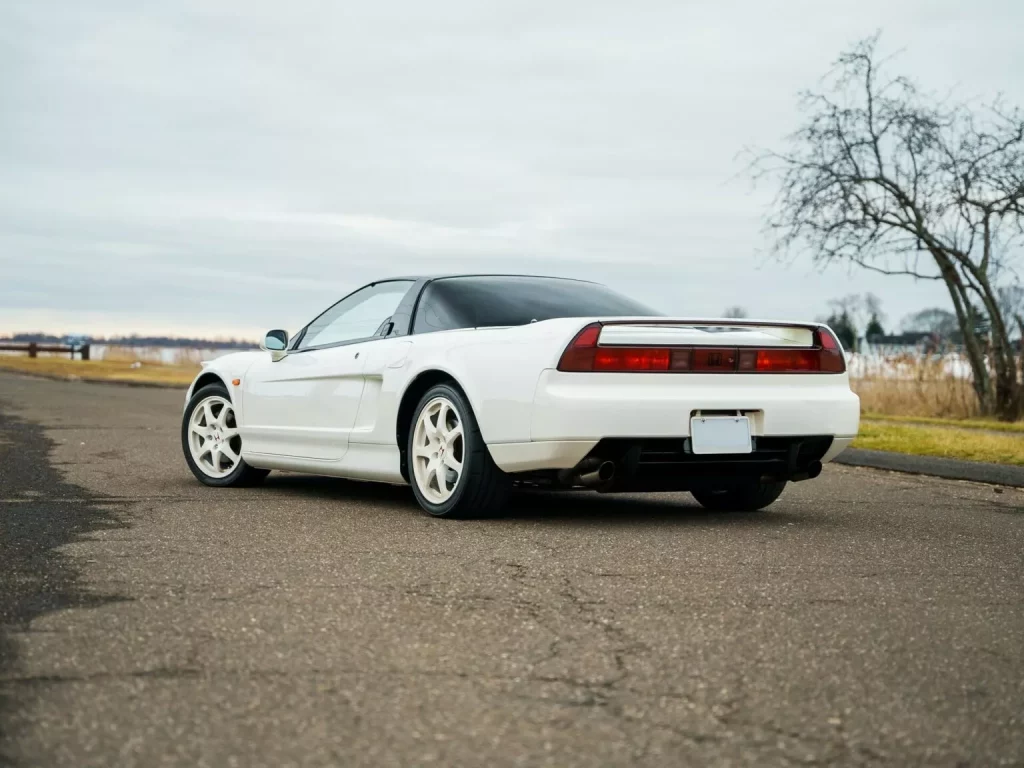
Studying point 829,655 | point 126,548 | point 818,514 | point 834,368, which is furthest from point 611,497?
point 829,655

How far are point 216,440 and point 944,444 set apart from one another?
7219 mm

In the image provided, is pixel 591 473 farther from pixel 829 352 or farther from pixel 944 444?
pixel 944 444

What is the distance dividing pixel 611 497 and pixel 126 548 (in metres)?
3.64

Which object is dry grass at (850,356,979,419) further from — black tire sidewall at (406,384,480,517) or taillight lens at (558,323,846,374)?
black tire sidewall at (406,384,480,517)

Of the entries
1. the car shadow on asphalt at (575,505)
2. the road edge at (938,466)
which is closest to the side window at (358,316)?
the car shadow on asphalt at (575,505)

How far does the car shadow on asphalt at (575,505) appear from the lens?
718 cm

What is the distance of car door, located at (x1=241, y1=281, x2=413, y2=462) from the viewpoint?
25.5 feet

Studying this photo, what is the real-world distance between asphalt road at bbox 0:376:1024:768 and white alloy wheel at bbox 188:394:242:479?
150 centimetres

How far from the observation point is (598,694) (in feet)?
11.0

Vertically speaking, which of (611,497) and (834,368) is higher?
(834,368)

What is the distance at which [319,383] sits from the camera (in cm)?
804

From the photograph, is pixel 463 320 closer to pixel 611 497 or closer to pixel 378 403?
pixel 378 403

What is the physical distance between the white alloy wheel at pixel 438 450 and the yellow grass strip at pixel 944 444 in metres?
6.49

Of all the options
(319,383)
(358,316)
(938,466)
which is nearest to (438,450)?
(319,383)
